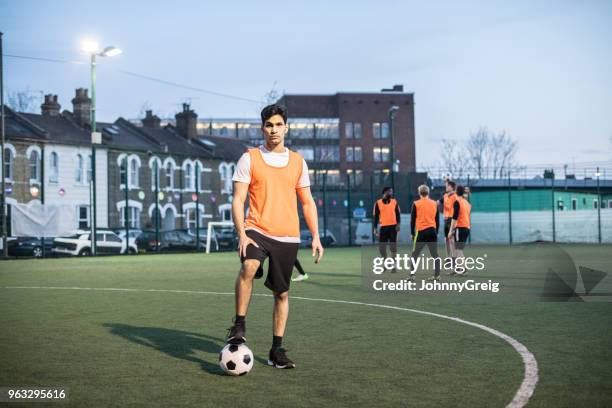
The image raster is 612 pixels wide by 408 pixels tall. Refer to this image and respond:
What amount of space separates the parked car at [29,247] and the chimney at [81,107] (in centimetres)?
2061

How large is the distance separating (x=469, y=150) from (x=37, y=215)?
6972 centimetres

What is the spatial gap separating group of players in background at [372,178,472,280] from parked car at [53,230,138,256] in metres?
19.2

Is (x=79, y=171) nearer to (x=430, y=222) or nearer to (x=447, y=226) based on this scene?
(x=447, y=226)

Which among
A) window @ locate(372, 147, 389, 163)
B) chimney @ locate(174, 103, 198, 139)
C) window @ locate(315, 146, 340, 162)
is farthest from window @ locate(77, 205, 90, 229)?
window @ locate(372, 147, 389, 163)

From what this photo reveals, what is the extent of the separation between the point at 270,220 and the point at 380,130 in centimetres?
9246

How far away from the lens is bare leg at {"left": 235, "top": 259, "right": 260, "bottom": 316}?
20.5ft

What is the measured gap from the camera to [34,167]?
4869cm

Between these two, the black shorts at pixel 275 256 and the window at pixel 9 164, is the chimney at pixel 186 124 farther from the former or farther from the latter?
the black shorts at pixel 275 256

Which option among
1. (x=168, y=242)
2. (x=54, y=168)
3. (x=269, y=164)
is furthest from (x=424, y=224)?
(x=54, y=168)

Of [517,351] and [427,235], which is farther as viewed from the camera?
[427,235]

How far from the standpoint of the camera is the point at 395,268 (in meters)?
18.6

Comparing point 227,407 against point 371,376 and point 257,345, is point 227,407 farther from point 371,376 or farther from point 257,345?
point 257,345

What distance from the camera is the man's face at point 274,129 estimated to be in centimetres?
632

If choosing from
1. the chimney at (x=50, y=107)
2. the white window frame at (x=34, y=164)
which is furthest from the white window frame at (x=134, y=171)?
the white window frame at (x=34, y=164)
